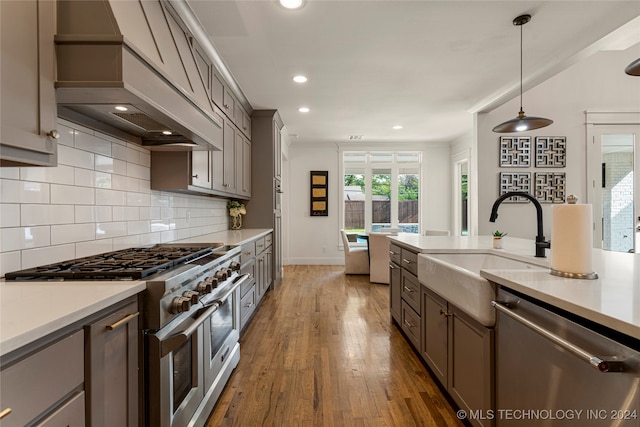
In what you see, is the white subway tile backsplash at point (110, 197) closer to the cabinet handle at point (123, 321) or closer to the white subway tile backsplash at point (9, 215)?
the white subway tile backsplash at point (9, 215)

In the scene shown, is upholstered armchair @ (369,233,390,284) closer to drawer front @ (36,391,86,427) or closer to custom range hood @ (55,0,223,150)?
custom range hood @ (55,0,223,150)

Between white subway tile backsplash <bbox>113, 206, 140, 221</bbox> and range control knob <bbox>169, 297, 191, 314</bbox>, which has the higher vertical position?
white subway tile backsplash <bbox>113, 206, 140, 221</bbox>

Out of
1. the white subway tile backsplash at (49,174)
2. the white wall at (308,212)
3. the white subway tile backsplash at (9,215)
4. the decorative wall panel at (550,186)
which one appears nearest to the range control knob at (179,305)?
the white subway tile backsplash at (9,215)

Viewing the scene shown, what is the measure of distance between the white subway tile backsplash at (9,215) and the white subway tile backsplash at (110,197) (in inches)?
19.9

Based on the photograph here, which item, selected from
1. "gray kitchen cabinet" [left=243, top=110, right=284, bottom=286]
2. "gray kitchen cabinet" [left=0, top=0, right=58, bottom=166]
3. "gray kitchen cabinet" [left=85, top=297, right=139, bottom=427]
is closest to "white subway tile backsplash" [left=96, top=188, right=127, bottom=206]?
"gray kitchen cabinet" [left=0, top=0, right=58, bottom=166]

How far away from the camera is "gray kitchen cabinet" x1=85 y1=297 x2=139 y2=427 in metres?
0.92

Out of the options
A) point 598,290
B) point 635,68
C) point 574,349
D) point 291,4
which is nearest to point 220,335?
point 574,349

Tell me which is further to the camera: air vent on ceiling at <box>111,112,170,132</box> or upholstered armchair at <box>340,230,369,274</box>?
upholstered armchair at <box>340,230,369,274</box>

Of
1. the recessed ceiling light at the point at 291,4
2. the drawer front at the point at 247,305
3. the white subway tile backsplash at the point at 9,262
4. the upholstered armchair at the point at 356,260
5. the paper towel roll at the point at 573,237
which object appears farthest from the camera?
the upholstered armchair at the point at 356,260

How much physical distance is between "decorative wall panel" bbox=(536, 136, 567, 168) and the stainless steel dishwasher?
13.3 ft

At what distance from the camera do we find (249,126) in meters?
4.59

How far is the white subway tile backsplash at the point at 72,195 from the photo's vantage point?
5.05 feet

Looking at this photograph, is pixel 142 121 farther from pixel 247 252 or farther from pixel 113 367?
pixel 247 252

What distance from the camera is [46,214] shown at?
4.87ft
